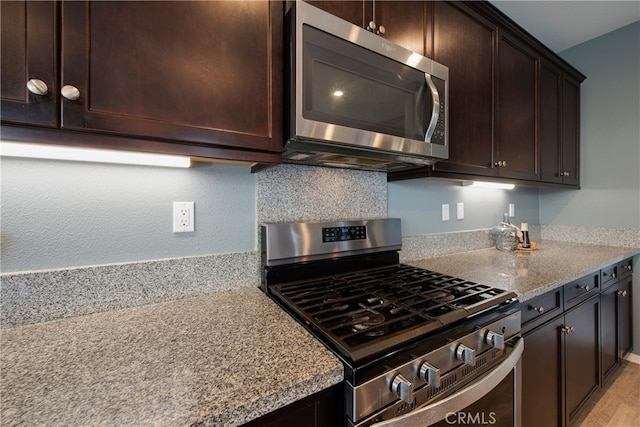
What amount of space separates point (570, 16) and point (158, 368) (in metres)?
3.12

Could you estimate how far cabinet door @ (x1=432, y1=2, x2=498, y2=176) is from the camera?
130cm

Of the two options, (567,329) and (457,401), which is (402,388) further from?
(567,329)

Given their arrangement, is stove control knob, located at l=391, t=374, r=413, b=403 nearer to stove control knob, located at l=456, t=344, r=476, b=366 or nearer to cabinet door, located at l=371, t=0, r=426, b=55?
stove control knob, located at l=456, t=344, r=476, b=366

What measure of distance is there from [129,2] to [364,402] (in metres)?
1.10

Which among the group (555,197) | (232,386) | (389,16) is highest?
(389,16)

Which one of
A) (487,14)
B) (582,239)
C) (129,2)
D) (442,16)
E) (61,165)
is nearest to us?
(129,2)

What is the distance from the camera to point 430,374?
0.64m

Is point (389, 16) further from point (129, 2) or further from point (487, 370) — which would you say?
point (487, 370)

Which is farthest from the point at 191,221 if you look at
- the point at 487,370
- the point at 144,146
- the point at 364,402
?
the point at 487,370

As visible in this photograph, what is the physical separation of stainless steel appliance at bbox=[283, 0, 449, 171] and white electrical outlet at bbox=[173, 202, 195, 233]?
1.38 ft

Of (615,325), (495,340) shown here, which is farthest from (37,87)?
(615,325)

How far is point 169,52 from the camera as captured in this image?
2.26ft

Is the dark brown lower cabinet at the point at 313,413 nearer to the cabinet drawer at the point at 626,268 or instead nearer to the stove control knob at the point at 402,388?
the stove control knob at the point at 402,388

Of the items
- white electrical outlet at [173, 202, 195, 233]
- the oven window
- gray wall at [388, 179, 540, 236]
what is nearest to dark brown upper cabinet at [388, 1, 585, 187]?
gray wall at [388, 179, 540, 236]
